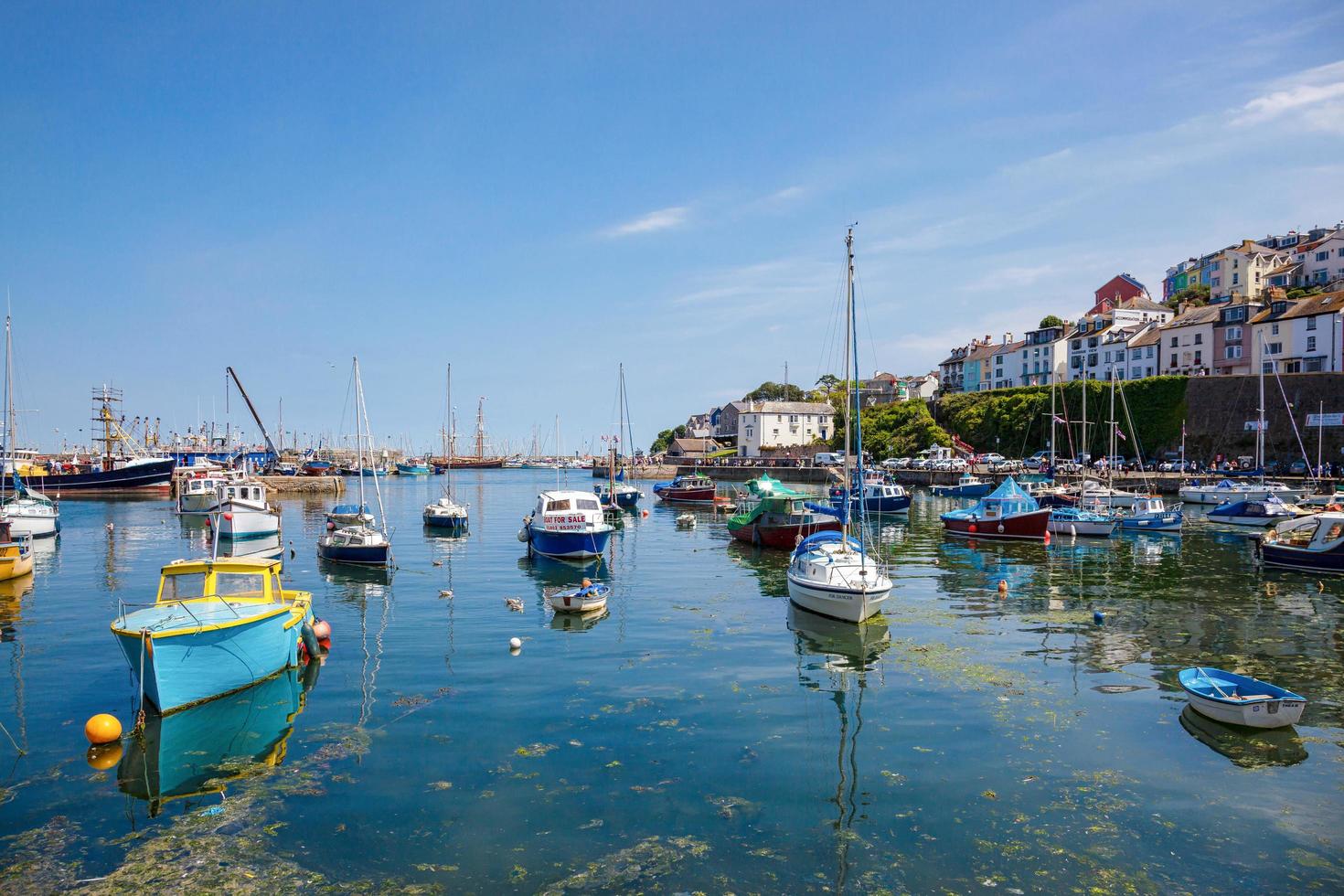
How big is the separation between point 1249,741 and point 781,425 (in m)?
137

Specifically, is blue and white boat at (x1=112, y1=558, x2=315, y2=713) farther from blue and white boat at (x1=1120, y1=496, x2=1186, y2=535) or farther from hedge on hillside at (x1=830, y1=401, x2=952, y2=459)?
hedge on hillside at (x1=830, y1=401, x2=952, y2=459)

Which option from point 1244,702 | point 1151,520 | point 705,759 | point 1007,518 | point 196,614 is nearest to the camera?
point 705,759

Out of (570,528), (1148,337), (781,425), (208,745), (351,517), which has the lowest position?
(208,745)

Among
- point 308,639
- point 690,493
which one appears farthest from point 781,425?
point 308,639

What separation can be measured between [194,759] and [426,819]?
5791 millimetres

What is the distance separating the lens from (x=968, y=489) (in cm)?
8825

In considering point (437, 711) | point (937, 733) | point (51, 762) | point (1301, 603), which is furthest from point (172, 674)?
point (1301, 603)

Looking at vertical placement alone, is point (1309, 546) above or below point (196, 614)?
below

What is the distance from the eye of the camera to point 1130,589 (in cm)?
3431

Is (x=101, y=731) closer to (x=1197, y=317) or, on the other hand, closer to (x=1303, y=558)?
(x=1303, y=558)

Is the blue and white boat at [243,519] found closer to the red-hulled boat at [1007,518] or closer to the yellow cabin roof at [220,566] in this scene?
the yellow cabin roof at [220,566]

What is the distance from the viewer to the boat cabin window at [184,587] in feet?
67.3

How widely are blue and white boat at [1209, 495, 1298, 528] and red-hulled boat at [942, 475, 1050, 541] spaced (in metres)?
17.2

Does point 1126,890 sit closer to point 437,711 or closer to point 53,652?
point 437,711
